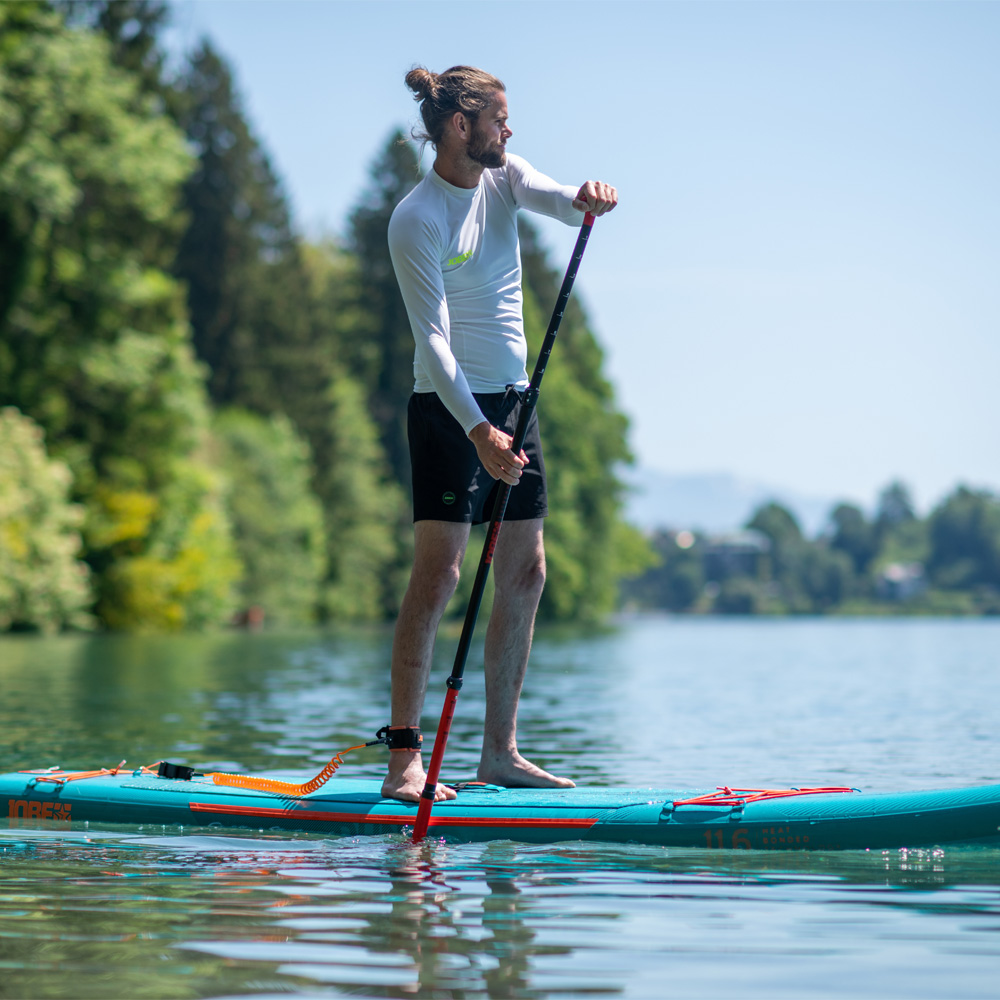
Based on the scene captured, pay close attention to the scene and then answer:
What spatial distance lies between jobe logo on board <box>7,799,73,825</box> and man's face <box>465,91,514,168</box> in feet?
9.58

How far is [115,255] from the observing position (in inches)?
1314

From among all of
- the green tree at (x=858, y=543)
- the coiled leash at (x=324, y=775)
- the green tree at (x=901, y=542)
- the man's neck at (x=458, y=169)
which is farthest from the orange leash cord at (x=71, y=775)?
the green tree at (x=858, y=543)

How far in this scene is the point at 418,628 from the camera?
5449 millimetres

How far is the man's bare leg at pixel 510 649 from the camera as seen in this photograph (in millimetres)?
5609

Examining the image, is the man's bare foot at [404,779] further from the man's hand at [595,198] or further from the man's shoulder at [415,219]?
the man's hand at [595,198]

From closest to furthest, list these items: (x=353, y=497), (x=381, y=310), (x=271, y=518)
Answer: (x=271, y=518), (x=353, y=497), (x=381, y=310)

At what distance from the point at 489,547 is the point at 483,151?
1.41 m

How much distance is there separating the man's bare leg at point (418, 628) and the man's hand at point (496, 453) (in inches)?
14.0

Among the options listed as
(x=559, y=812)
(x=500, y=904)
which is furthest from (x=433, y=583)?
(x=500, y=904)

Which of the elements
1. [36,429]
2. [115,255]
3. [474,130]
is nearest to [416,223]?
[474,130]

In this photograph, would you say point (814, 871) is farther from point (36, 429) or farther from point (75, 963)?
point (36, 429)

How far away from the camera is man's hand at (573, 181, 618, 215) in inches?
212

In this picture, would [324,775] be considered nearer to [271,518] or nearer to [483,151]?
[483,151]

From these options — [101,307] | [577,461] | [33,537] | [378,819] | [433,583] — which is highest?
[101,307]
